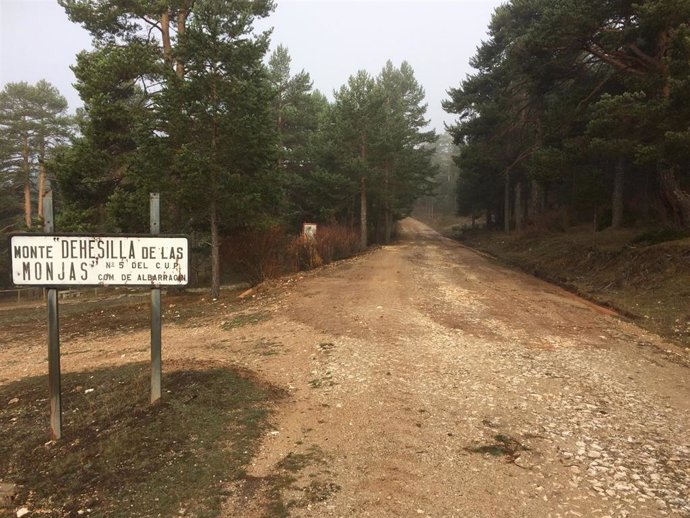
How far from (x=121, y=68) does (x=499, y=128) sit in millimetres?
21668

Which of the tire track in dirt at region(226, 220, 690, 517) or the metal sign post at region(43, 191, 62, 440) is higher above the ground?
the metal sign post at region(43, 191, 62, 440)

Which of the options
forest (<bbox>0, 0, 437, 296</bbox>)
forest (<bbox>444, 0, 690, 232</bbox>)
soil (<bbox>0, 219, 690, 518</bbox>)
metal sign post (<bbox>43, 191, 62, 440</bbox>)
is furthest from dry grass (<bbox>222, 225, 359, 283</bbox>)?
metal sign post (<bbox>43, 191, 62, 440</bbox>)

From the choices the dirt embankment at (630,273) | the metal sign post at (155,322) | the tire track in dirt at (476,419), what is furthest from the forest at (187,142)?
the dirt embankment at (630,273)

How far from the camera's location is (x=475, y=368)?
621 centimetres

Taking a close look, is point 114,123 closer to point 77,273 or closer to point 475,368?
point 77,273

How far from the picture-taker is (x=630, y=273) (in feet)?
42.7

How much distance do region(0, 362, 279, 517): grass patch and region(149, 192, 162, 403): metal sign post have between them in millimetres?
190

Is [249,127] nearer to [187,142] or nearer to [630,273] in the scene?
[187,142]

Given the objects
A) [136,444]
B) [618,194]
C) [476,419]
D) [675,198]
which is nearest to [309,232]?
[675,198]

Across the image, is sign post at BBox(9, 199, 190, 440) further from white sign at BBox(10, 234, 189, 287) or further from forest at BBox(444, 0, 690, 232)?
forest at BBox(444, 0, 690, 232)

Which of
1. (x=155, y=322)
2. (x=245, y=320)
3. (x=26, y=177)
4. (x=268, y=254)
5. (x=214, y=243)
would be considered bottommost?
→ (x=245, y=320)

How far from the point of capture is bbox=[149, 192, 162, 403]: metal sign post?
465 centimetres

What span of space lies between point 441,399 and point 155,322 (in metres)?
3.25

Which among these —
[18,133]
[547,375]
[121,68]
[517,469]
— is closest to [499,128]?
[121,68]
